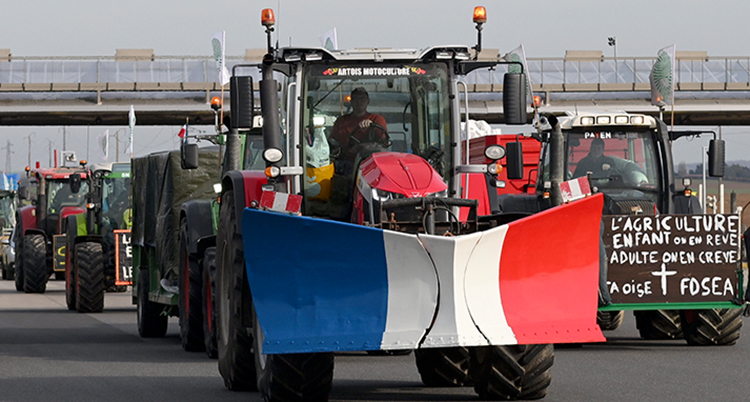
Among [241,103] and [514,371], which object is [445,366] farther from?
[241,103]

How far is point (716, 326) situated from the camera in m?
14.2

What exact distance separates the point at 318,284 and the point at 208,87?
5267 cm

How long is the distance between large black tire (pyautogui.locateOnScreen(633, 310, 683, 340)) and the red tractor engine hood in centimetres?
619

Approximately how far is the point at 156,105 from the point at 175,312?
46.6 m

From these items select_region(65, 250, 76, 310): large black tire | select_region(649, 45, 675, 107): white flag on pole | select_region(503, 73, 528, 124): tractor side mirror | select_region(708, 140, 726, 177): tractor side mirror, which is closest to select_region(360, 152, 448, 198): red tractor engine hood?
select_region(503, 73, 528, 124): tractor side mirror

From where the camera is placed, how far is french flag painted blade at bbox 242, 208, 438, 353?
826 cm

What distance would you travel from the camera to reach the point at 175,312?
1584 centimetres

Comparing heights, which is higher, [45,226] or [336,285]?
[336,285]

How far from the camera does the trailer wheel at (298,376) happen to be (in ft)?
29.1

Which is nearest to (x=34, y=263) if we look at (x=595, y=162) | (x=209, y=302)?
(x=595, y=162)

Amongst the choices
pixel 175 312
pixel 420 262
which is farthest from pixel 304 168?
pixel 175 312

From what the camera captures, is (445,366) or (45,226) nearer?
(445,366)

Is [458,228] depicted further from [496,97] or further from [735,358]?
[496,97]

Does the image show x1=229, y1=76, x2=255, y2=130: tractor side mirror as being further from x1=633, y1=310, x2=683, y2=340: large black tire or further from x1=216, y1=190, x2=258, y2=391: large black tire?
x1=633, y1=310, x2=683, y2=340: large black tire
